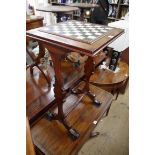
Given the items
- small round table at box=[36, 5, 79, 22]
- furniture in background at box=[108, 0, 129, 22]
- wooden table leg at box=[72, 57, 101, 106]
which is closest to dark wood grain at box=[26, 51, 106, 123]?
wooden table leg at box=[72, 57, 101, 106]

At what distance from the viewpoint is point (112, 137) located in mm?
1689

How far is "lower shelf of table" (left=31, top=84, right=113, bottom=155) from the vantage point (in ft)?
3.65

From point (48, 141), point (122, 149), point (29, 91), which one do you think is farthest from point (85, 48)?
point (122, 149)

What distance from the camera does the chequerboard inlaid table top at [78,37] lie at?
87cm

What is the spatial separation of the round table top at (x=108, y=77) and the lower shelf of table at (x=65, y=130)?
0.31 meters

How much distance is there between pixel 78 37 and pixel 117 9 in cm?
311

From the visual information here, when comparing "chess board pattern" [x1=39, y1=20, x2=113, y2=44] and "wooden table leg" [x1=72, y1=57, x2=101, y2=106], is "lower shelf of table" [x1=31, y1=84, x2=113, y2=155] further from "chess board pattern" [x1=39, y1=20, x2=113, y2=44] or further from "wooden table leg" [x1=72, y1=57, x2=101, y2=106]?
"chess board pattern" [x1=39, y1=20, x2=113, y2=44]

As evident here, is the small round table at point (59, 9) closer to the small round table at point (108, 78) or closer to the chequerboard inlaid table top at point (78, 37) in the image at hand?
the small round table at point (108, 78)

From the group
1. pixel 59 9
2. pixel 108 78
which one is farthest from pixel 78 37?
pixel 59 9

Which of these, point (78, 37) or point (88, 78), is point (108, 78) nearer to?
point (88, 78)

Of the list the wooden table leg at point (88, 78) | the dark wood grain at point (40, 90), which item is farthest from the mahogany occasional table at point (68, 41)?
the wooden table leg at point (88, 78)

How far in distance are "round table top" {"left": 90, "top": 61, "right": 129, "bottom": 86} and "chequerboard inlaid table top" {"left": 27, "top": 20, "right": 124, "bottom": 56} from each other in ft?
2.42
